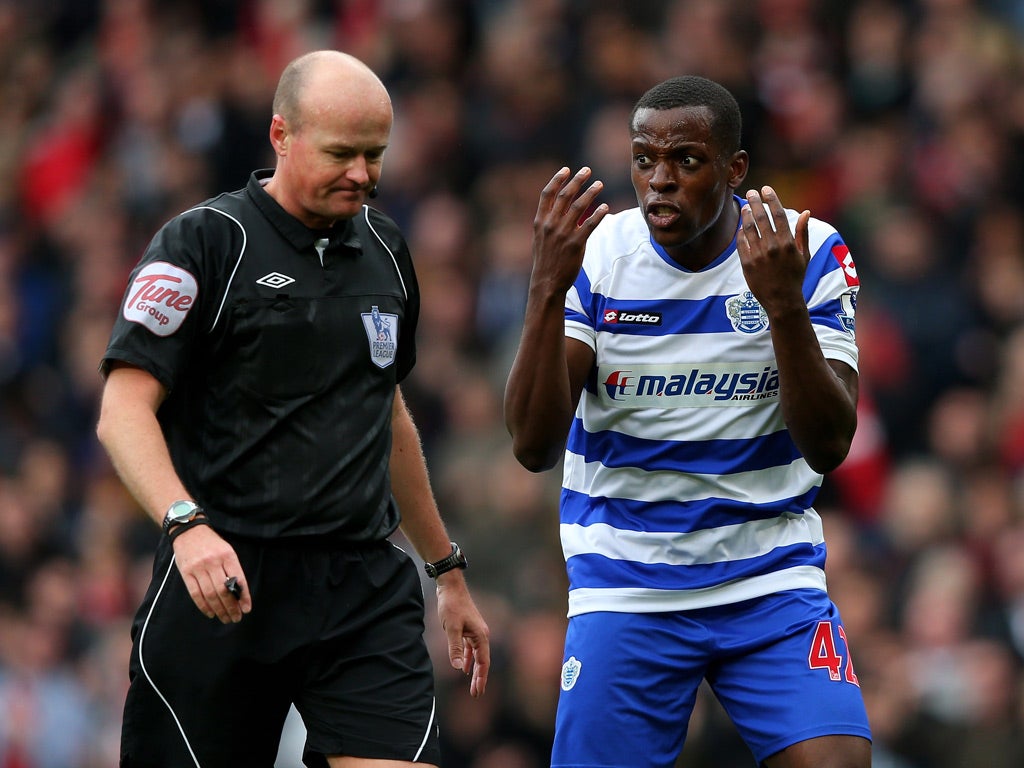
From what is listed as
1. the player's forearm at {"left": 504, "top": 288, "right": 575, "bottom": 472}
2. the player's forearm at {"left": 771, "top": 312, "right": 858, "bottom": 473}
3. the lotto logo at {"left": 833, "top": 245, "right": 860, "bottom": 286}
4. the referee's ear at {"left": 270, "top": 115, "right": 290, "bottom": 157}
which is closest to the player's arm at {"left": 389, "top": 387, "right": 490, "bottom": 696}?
the player's forearm at {"left": 504, "top": 288, "right": 575, "bottom": 472}

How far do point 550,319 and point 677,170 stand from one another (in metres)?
0.57

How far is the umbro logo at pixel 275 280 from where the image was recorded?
16.6 ft

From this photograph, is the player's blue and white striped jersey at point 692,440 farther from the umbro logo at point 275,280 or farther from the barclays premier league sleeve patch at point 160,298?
the barclays premier league sleeve patch at point 160,298

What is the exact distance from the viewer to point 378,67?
1305 centimetres

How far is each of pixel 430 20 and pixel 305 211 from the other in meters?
7.84

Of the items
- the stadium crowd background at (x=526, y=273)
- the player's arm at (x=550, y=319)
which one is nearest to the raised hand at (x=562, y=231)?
the player's arm at (x=550, y=319)

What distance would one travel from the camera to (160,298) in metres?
4.88

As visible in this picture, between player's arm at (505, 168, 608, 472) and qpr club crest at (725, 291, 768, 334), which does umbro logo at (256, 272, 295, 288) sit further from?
qpr club crest at (725, 291, 768, 334)

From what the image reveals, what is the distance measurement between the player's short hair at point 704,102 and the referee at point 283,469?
773 millimetres

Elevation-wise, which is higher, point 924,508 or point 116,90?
point 116,90

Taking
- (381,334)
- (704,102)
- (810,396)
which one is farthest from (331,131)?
(810,396)

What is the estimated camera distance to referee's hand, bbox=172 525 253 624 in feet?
14.8

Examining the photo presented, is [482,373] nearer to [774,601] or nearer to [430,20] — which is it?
[430,20]

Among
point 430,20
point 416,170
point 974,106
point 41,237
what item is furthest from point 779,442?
point 41,237
